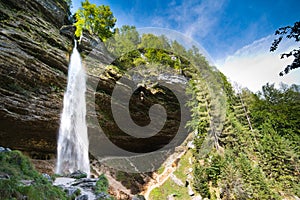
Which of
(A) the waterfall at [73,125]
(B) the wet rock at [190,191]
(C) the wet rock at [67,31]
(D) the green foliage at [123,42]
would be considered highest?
(D) the green foliage at [123,42]

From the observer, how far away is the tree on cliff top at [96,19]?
72.1 ft

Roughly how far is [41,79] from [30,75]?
2.67ft

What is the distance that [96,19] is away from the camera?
23078 mm

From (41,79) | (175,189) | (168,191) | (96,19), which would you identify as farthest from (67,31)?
(175,189)

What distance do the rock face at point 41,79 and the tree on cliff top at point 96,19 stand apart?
211 centimetres

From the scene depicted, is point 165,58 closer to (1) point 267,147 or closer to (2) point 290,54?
(1) point 267,147

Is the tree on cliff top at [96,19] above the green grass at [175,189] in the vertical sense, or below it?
above

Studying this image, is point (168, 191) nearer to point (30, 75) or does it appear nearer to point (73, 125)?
point (73, 125)

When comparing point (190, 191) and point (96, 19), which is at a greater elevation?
point (96, 19)

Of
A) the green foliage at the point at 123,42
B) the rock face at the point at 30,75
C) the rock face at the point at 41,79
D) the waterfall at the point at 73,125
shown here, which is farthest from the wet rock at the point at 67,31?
the green foliage at the point at 123,42

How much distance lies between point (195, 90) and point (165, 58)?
16.5ft

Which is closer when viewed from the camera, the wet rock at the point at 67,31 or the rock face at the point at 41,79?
the rock face at the point at 41,79

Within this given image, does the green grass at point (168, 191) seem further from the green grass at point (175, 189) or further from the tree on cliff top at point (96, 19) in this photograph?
the tree on cliff top at point (96, 19)

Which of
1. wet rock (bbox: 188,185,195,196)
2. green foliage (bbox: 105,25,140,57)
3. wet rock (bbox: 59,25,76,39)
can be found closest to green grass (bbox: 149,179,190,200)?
wet rock (bbox: 188,185,195,196)
